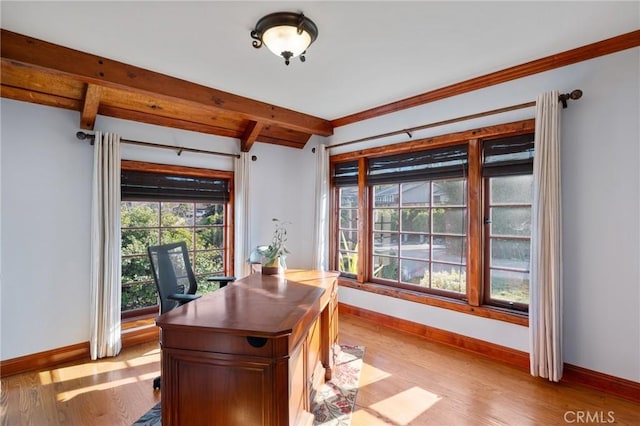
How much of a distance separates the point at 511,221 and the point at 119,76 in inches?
145

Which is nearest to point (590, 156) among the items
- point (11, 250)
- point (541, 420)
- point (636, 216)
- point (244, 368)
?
point (636, 216)

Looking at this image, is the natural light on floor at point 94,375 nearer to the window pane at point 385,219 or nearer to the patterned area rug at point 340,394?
the patterned area rug at point 340,394

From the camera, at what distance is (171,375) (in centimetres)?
158

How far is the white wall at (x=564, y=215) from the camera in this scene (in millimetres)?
2320

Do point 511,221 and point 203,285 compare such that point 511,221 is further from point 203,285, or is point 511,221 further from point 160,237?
point 160,237

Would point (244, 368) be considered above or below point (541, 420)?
above

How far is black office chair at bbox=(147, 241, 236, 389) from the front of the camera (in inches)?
95.0

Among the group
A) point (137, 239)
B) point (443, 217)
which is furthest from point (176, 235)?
point (443, 217)

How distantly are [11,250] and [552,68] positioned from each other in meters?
4.90

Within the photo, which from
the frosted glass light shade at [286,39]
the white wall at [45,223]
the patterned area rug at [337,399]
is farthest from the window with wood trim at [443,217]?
the white wall at [45,223]

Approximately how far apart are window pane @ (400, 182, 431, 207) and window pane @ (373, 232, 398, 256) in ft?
1.50

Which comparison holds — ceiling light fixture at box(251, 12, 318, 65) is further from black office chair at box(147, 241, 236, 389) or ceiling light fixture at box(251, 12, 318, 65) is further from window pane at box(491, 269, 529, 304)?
window pane at box(491, 269, 529, 304)

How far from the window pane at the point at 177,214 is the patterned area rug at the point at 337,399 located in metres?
2.05

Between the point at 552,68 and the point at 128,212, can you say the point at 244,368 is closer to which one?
the point at 128,212
